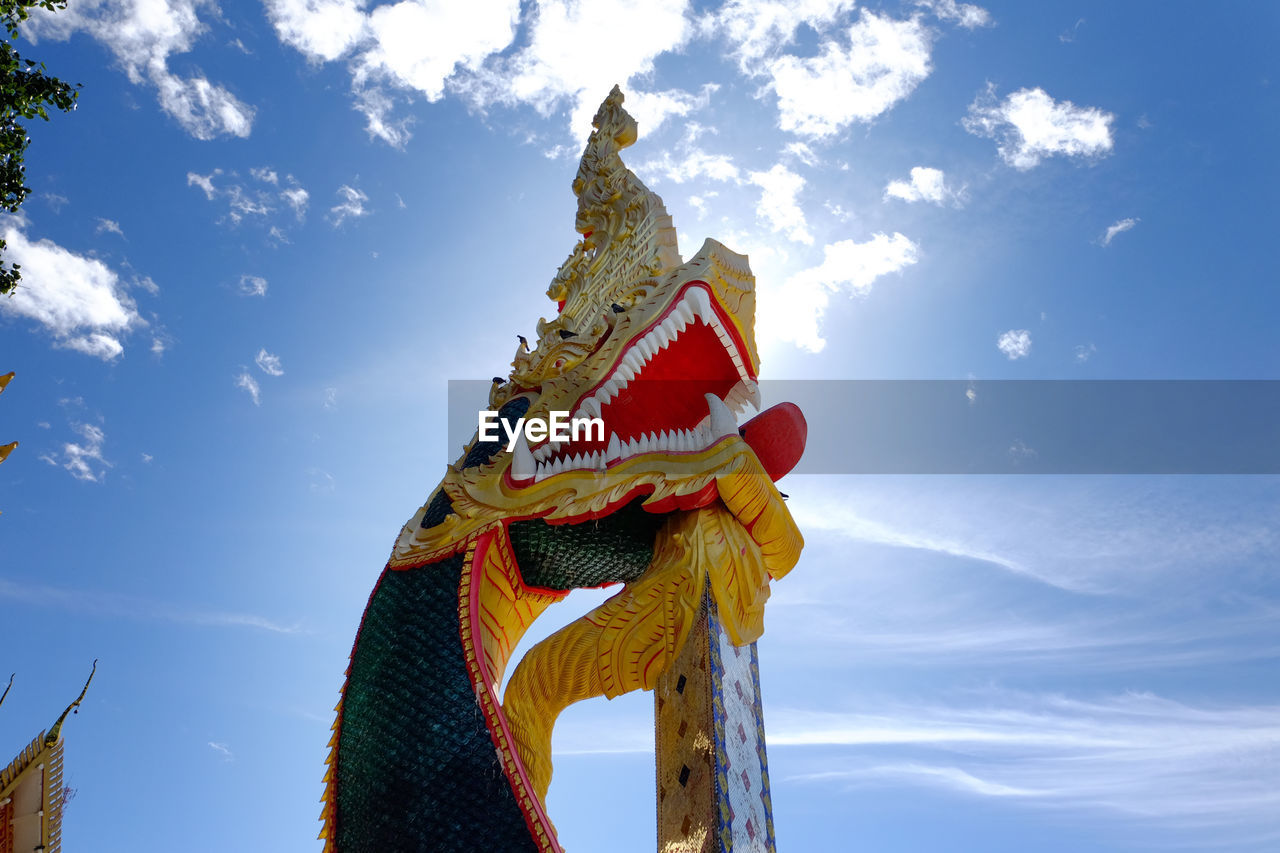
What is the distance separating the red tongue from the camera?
748 cm

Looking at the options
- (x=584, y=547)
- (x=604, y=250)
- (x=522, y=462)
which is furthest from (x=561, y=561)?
(x=604, y=250)

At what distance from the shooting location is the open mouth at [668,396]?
7235 millimetres

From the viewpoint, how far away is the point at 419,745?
5945mm

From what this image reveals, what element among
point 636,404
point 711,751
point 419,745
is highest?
point 636,404

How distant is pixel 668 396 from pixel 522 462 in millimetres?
1417

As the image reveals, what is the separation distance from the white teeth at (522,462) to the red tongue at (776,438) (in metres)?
1.61

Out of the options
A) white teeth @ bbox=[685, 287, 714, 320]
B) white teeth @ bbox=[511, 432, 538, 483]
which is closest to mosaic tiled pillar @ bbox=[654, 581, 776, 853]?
white teeth @ bbox=[511, 432, 538, 483]

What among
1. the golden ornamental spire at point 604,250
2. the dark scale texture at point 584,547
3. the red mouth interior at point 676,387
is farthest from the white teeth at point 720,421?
the golden ornamental spire at point 604,250

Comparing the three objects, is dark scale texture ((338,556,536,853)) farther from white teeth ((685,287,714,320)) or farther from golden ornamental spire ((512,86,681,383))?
white teeth ((685,287,714,320))

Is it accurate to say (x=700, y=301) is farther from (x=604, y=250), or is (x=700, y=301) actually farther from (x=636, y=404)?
(x=604, y=250)

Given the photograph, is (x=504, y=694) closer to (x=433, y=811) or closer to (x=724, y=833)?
(x=433, y=811)

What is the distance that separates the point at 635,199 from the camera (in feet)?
31.0

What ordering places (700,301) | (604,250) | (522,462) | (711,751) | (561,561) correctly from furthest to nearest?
1. (604,250)
2. (700,301)
3. (561,561)
4. (522,462)
5. (711,751)

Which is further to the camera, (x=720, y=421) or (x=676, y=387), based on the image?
(x=676, y=387)
